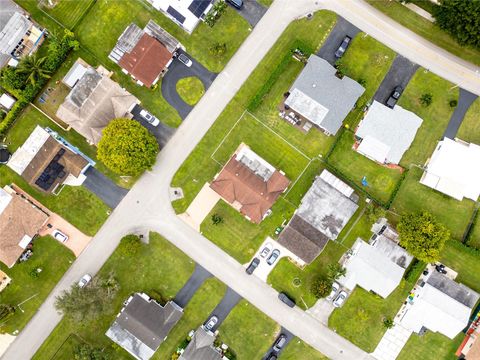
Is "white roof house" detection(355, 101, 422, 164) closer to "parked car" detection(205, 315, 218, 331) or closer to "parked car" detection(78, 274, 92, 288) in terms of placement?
"parked car" detection(205, 315, 218, 331)

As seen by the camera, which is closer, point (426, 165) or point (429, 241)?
point (429, 241)

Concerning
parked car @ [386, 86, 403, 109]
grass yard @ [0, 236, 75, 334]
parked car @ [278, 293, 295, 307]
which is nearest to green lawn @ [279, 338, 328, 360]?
parked car @ [278, 293, 295, 307]

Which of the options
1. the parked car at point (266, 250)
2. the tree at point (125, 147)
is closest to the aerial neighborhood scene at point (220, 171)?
the parked car at point (266, 250)

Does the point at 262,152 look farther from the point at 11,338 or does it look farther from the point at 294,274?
the point at 11,338

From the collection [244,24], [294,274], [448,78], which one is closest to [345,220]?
[294,274]

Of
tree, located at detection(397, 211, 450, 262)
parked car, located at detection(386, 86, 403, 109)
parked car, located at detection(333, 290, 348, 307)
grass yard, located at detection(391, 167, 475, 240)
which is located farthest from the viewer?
grass yard, located at detection(391, 167, 475, 240)

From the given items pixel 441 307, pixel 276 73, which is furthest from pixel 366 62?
pixel 441 307
